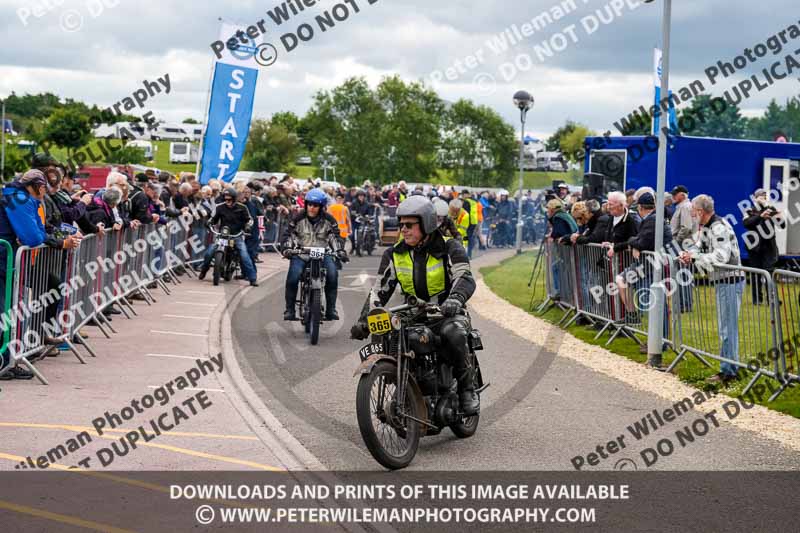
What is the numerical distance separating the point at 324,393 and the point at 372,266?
18.6 meters

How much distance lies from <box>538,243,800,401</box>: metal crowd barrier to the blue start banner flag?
9.96 m

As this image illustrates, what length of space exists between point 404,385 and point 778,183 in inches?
810

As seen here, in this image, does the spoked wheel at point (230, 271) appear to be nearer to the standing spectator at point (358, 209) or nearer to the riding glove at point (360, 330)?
the standing spectator at point (358, 209)

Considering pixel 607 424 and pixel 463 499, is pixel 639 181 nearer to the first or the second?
pixel 607 424

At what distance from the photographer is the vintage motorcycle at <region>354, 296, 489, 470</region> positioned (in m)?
7.27

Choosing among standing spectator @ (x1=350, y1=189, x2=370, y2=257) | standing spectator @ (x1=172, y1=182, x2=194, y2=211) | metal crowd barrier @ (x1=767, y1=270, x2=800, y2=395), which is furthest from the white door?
metal crowd barrier @ (x1=767, y1=270, x2=800, y2=395)

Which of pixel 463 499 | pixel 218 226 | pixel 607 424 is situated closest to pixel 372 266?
pixel 218 226

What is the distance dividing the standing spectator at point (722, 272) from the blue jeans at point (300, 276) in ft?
16.8

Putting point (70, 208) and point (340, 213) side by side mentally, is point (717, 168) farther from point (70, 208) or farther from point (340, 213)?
point (70, 208)

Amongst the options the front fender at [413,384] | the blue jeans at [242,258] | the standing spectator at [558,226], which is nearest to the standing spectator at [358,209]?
the blue jeans at [242,258]

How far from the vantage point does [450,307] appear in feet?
25.3

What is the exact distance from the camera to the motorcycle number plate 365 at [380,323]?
25.0 feet

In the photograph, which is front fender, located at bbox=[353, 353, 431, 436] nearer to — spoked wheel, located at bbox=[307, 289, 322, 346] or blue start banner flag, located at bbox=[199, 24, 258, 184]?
spoked wheel, located at bbox=[307, 289, 322, 346]

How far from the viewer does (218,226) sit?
2178cm
